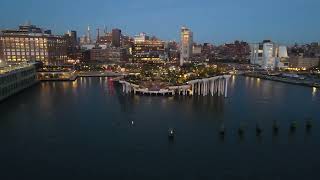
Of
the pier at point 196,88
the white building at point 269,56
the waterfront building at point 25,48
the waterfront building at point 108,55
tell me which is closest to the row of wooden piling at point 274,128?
the pier at point 196,88

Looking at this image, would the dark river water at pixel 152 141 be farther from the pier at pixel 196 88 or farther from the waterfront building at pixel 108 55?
the waterfront building at pixel 108 55

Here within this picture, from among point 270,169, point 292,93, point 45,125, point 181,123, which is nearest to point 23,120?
point 45,125

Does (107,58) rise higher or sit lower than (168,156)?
higher

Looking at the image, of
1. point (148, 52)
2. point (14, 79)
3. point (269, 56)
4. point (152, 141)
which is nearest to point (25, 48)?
point (14, 79)

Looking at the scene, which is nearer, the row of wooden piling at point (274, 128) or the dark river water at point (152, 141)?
the dark river water at point (152, 141)

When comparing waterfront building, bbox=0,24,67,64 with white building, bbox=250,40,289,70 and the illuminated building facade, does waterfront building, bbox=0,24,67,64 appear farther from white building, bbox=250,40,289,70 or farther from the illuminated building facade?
white building, bbox=250,40,289,70

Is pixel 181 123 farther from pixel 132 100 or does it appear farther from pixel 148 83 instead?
pixel 148 83
